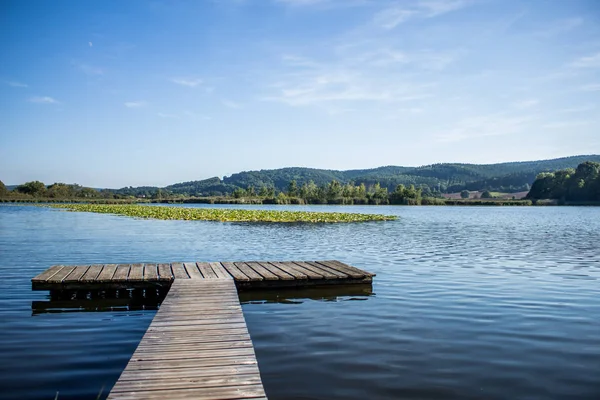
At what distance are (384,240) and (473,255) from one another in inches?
277

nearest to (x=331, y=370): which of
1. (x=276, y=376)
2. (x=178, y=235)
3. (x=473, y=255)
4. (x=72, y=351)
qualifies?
(x=276, y=376)

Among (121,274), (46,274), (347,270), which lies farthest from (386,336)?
(46,274)

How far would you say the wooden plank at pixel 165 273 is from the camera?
11.4 m

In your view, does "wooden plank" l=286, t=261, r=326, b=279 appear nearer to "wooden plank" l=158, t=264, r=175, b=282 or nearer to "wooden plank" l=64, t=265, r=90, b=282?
"wooden plank" l=158, t=264, r=175, b=282

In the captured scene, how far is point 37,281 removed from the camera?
10758 mm

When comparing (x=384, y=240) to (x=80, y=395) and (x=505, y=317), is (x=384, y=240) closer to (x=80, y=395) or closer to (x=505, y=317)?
(x=505, y=317)

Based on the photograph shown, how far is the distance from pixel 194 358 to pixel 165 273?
6.71 m

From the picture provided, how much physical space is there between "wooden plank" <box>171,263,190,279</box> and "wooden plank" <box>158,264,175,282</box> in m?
0.10

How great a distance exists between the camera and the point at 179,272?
1232 centimetres

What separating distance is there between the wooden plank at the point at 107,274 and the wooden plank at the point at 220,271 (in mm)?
2443

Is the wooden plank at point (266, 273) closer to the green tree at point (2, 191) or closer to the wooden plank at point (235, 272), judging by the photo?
the wooden plank at point (235, 272)

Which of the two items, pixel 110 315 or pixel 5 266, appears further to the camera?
pixel 5 266

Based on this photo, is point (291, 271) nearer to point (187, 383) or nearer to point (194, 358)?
point (194, 358)

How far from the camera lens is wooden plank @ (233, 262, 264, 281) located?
11.7 m
